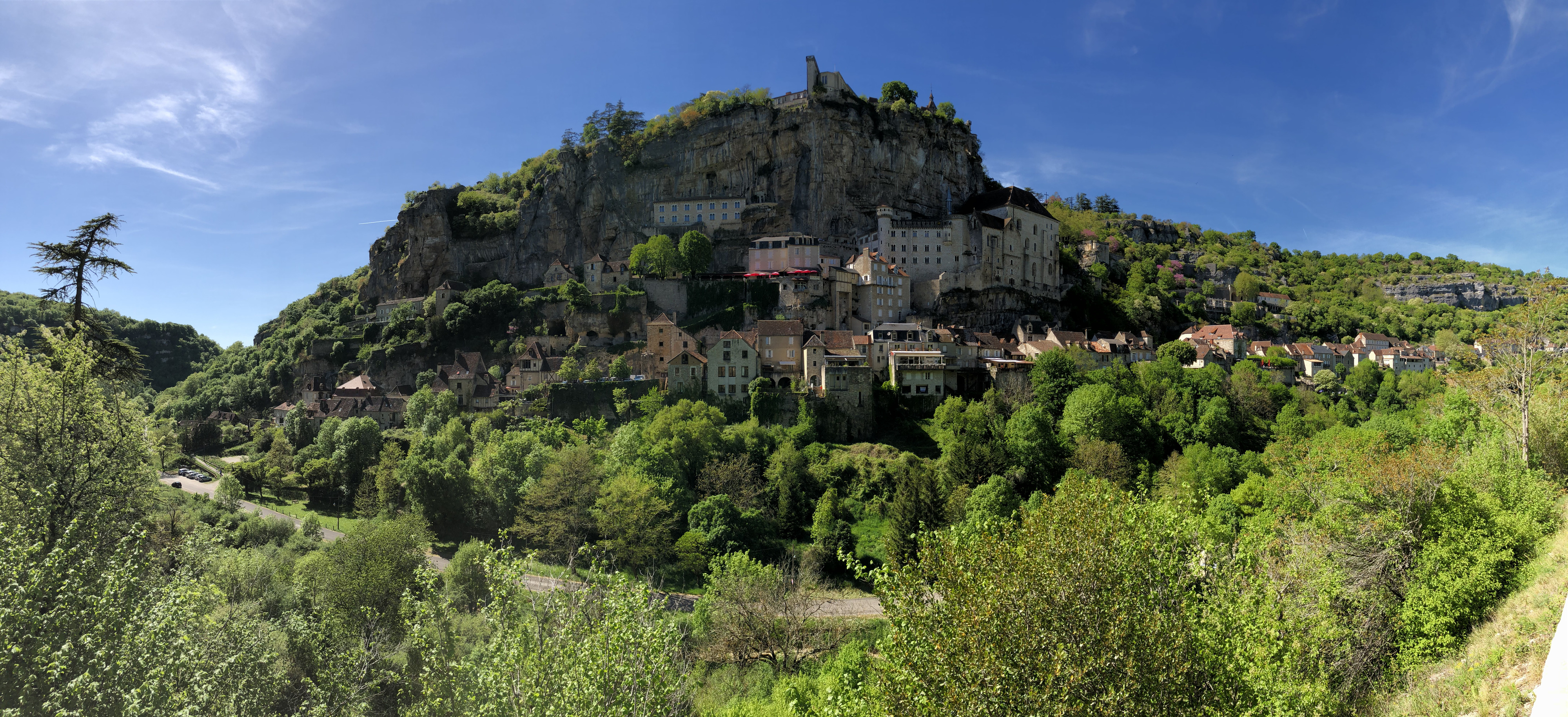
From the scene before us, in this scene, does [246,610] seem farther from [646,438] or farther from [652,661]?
[646,438]

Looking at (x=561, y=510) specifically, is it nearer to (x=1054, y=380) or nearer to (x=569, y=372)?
(x=569, y=372)

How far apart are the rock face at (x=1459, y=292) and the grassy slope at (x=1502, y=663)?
345 ft

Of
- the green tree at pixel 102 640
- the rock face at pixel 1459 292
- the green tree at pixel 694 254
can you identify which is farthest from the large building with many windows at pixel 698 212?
the rock face at pixel 1459 292

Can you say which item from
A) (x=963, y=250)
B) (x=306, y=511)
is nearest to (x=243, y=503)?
(x=306, y=511)

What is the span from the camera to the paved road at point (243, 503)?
42562mm

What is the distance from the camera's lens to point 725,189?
73.9 metres

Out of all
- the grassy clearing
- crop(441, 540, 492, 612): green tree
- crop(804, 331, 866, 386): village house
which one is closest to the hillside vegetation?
crop(804, 331, 866, 386): village house

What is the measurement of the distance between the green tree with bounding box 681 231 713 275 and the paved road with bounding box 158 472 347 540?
109ft

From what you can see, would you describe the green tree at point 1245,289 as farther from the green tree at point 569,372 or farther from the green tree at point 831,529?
the green tree at point 569,372

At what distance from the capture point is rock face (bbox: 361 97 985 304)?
7144 centimetres

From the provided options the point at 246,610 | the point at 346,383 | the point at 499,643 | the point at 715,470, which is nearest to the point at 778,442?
the point at 715,470

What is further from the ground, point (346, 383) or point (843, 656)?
point (346, 383)

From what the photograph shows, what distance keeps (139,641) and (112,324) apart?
9592 cm

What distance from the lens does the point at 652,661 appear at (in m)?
12.7
